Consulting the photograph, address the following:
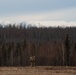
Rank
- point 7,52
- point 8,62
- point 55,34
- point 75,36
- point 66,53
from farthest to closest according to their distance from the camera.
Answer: point 55,34, point 75,36, point 7,52, point 8,62, point 66,53

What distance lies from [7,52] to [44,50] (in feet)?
44.3

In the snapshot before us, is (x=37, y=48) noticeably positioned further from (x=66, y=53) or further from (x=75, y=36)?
(x=75, y=36)

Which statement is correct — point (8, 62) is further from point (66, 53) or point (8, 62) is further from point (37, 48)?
point (37, 48)

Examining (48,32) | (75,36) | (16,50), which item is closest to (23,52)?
(16,50)

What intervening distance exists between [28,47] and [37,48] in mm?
3200

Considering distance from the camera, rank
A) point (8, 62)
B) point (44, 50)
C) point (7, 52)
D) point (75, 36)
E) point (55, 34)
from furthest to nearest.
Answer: point (55, 34) → point (75, 36) → point (44, 50) → point (7, 52) → point (8, 62)

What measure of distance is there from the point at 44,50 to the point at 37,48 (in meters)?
5.26

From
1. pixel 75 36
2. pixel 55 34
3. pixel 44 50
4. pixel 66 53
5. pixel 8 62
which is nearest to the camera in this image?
pixel 66 53

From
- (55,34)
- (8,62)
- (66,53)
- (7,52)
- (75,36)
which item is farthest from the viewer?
(55,34)

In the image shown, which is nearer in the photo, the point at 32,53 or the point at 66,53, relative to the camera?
the point at 66,53

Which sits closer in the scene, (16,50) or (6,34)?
(16,50)

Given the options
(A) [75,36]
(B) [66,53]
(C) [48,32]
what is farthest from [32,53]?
(C) [48,32]

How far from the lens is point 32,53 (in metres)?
104

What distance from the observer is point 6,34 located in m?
175
